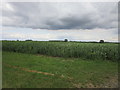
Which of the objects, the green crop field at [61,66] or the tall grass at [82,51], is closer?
the green crop field at [61,66]

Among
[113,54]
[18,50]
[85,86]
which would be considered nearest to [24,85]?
[85,86]

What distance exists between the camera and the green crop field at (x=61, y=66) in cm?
388

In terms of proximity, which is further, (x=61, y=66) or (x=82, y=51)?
(x=82, y=51)

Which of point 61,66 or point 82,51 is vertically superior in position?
point 82,51

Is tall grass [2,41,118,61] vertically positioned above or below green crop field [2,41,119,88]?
above

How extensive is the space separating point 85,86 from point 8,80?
2.81 m

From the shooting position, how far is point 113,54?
898 centimetres

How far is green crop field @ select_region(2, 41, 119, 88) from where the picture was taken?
153 inches

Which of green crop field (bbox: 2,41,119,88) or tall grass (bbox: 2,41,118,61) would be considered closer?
green crop field (bbox: 2,41,119,88)

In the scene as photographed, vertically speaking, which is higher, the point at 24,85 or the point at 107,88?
the point at 24,85

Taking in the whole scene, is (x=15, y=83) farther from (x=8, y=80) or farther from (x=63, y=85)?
(x=63, y=85)

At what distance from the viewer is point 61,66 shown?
6.25 m


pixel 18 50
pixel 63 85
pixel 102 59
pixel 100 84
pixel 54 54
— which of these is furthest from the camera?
pixel 18 50

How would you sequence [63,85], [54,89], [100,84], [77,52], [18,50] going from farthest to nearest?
[18,50], [77,52], [100,84], [63,85], [54,89]
